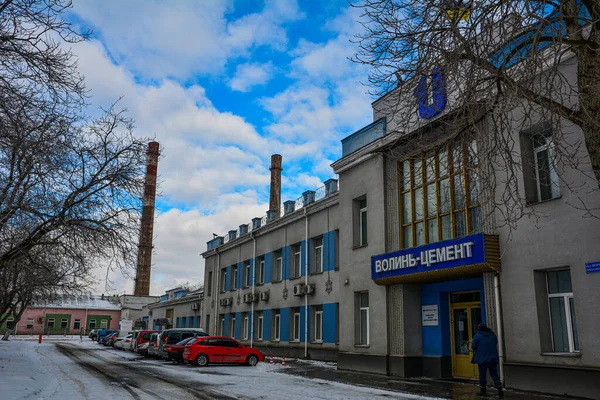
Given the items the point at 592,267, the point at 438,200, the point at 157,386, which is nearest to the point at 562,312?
the point at 592,267

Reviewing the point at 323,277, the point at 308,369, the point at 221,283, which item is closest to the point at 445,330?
the point at 308,369

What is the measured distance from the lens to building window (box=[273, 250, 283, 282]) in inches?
1230

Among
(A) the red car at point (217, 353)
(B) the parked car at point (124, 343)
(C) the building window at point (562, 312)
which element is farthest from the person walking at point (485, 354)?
(B) the parked car at point (124, 343)

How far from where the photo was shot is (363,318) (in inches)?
798

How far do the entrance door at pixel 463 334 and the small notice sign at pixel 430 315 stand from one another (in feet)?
1.69

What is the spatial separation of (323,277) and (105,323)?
70.5 metres

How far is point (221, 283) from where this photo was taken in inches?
1560

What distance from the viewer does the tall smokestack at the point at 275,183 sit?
4846cm

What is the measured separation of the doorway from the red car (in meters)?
10.3

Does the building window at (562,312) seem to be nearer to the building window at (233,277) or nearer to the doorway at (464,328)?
the doorway at (464,328)

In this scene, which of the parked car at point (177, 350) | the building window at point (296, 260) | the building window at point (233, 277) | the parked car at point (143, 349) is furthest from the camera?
the building window at point (233, 277)

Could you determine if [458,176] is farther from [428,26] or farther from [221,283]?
[221,283]

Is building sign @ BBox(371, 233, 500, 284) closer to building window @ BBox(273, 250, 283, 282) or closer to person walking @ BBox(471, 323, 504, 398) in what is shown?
person walking @ BBox(471, 323, 504, 398)

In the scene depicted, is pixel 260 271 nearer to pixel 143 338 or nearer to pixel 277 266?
pixel 277 266
